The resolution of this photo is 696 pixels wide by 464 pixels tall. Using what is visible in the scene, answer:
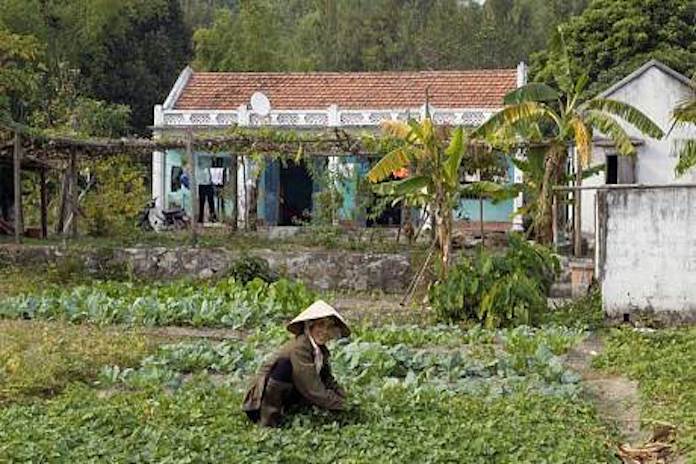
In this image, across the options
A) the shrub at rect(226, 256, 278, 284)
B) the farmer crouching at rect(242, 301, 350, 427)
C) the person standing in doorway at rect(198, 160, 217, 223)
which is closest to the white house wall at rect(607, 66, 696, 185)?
the shrub at rect(226, 256, 278, 284)

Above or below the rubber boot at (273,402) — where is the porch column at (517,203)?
above

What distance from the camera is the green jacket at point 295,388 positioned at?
7.98 meters

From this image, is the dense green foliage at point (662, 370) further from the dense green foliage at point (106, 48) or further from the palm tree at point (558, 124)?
the dense green foliage at point (106, 48)

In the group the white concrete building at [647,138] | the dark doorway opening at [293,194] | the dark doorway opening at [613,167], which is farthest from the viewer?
the dark doorway opening at [293,194]

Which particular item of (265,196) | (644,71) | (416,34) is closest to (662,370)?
(644,71)

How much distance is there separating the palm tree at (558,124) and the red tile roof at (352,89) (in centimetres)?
1084

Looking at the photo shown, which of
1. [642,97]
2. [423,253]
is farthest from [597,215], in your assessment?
[642,97]

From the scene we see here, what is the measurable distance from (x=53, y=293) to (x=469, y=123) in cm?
1551

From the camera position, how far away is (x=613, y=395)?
32.7 ft

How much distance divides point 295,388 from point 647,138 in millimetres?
19612

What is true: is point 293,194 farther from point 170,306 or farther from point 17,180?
point 170,306

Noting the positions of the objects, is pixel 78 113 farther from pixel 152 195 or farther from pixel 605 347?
pixel 605 347

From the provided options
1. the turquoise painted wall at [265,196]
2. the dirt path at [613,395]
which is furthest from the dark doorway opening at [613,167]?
the dirt path at [613,395]

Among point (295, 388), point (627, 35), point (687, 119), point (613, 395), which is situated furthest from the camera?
point (627, 35)
